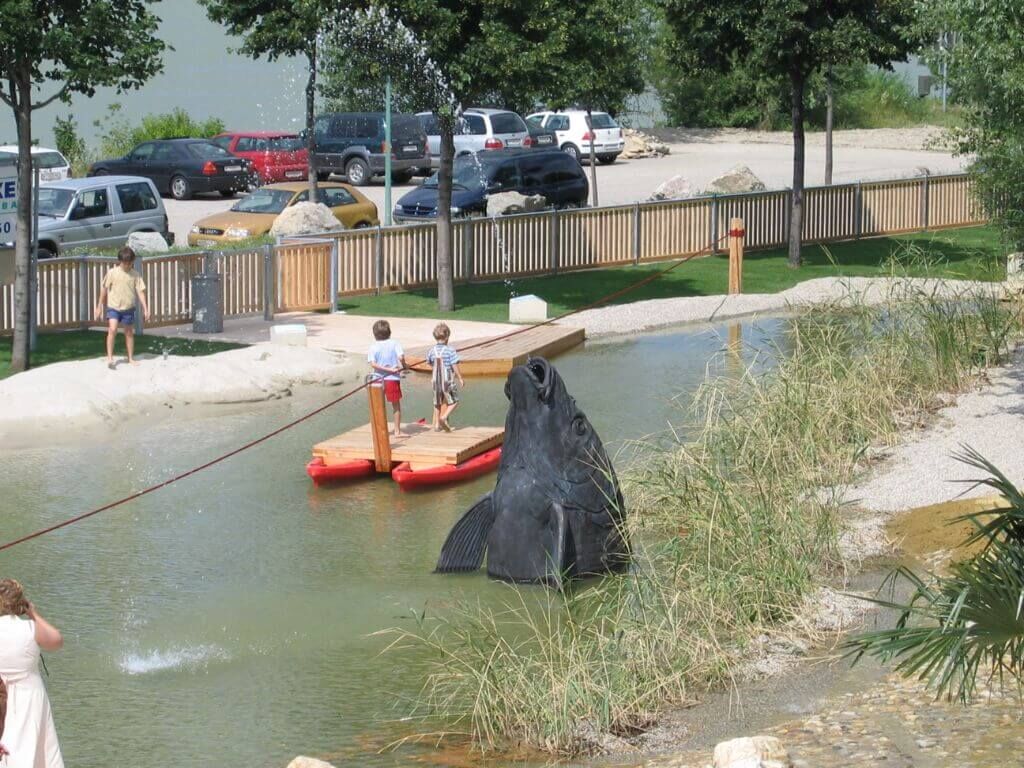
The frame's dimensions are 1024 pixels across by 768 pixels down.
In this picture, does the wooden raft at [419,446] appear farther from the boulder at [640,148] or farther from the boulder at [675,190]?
the boulder at [640,148]

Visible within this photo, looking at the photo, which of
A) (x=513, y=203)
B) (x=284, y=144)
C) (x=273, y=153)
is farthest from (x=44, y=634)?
(x=284, y=144)

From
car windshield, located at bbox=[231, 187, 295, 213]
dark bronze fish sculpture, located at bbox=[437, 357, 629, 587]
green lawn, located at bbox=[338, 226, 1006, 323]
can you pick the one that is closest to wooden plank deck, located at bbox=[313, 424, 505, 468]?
dark bronze fish sculpture, located at bbox=[437, 357, 629, 587]

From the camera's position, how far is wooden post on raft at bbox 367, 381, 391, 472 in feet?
44.7

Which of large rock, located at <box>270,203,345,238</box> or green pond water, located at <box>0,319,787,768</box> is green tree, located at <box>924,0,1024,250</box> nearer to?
green pond water, located at <box>0,319,787,768</box>

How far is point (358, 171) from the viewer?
42781 mm

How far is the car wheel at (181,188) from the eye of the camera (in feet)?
130

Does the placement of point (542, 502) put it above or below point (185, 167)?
below

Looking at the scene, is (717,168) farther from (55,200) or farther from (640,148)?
(55,200)

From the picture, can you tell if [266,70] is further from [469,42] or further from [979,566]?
[979,566]

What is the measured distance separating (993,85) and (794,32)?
38.5 feet

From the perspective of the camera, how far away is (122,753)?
8.48m

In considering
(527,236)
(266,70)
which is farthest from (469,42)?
(266,70)

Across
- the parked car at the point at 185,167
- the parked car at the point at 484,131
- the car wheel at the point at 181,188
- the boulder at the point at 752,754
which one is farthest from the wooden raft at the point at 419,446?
the parked car at the point at 484,131

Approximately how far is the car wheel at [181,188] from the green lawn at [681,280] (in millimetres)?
15409
